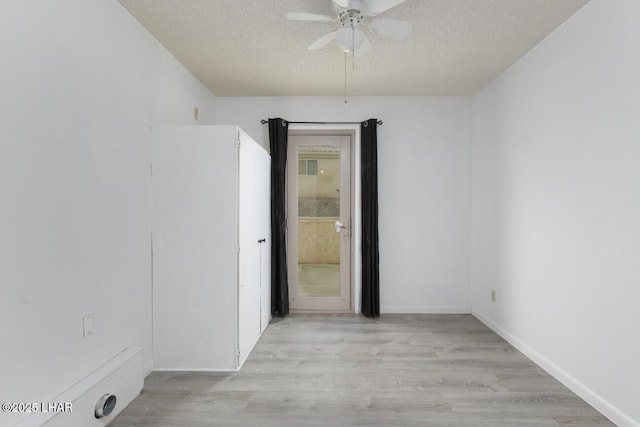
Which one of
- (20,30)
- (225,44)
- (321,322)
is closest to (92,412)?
(20,30)

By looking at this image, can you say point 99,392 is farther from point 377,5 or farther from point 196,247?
point 377,5

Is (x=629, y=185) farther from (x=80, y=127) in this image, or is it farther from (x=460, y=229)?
(x=80, y=127)

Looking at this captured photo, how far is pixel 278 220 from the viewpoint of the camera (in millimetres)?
4074

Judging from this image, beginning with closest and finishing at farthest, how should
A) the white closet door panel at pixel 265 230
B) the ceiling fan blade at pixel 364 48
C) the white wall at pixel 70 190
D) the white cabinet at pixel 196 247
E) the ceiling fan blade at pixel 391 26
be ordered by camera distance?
the white wall at pixel 70 190
the ceiling fan blade at pixel 391 26
the ceiling fan blade at pixel 364 48
the white cabinet at pixel 196 247
the white closet door panel at pixel 265 230

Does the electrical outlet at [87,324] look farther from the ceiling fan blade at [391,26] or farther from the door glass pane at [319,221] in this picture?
the door glass pane at [319,221]

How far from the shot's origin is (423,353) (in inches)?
121

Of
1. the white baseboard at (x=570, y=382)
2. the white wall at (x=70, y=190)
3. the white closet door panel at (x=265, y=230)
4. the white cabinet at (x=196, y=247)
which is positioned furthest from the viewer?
the white closet door panel at (x=265, y=230)

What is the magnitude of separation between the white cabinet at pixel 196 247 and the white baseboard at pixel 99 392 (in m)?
0.39

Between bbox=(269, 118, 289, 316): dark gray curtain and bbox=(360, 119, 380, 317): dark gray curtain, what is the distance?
36.6 inches

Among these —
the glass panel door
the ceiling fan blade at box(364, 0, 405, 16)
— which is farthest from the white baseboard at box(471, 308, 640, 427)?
the ceiling fan blade at box(364, 0, 405, 16)

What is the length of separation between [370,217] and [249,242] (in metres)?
1.58

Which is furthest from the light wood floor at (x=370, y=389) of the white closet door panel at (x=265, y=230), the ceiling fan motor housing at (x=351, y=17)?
the ceiling fan motor housing at (x=351, y=17)

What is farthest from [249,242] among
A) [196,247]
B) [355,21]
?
[355,21]

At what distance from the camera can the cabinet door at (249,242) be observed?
Result: 2.84m
